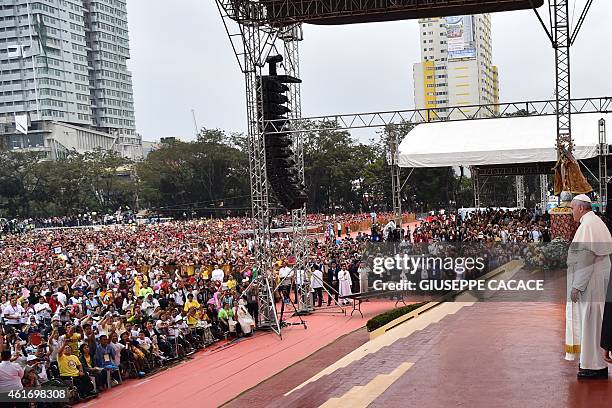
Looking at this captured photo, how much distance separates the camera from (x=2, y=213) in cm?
6844

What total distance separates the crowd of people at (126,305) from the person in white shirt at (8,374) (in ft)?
0.04

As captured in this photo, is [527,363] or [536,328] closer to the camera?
[527,363]

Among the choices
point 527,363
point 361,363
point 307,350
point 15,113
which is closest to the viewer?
point 527,363

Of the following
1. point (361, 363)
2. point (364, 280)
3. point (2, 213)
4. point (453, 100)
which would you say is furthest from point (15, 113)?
point (361, 363)

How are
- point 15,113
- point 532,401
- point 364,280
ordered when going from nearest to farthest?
point 532,401, point 364,280, point 15,113

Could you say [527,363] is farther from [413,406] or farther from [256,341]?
[256,341]

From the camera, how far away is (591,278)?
254 inches

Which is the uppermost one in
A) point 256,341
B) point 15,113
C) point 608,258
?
point 15,113

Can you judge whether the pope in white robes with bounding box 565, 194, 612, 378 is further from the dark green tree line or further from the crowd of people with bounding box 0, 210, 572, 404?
the dark green tree line

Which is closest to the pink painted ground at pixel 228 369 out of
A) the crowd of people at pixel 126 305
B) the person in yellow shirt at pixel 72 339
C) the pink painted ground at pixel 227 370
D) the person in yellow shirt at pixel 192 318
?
the pink painted ground at pixel 227 370

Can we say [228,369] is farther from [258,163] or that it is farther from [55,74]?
[55,74]

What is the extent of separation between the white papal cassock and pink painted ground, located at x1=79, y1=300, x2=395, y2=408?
235 inches

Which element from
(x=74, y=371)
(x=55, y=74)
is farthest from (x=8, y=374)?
(x=55, y=74)

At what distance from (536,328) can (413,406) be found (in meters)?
3.58
